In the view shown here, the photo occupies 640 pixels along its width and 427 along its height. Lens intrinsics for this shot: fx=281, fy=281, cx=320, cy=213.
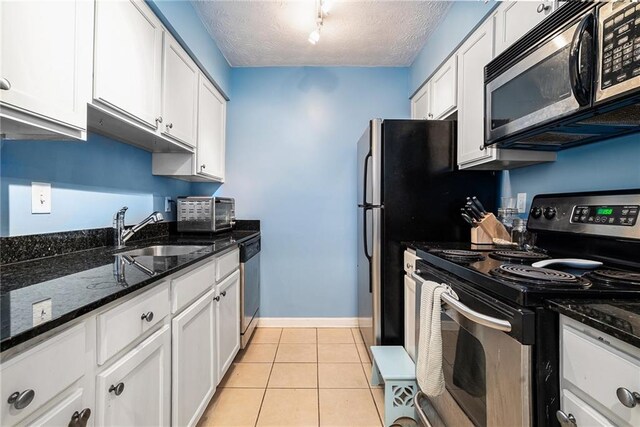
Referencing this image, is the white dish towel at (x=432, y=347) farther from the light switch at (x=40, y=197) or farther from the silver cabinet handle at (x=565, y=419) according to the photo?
the light switch at (x=40, y=197)

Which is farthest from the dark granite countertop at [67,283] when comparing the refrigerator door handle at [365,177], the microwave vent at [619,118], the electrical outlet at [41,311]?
the microwave vent at [619,118]

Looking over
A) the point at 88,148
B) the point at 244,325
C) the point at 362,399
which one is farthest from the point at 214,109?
the point at 362,399

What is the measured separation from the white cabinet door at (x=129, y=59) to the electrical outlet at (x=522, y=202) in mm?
2230

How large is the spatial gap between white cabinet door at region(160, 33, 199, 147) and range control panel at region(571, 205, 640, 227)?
2186 mm

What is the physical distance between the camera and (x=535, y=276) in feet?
2.81

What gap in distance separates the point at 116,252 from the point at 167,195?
106 centimetres

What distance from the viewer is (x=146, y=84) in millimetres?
1525

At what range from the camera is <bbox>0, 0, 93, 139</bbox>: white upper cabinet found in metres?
0.84

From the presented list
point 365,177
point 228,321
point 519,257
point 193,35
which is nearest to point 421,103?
point 365,177

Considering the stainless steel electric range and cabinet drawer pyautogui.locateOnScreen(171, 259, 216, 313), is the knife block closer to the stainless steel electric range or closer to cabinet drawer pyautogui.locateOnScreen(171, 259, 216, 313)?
the stainless steel electric range

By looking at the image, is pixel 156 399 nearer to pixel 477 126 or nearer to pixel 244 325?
pixel 244 325

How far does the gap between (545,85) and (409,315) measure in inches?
53.7

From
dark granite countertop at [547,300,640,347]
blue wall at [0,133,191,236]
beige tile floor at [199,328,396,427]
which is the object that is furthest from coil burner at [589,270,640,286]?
blue wall at [0,133,191,236]

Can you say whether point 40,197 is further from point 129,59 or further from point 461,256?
point 461,256
